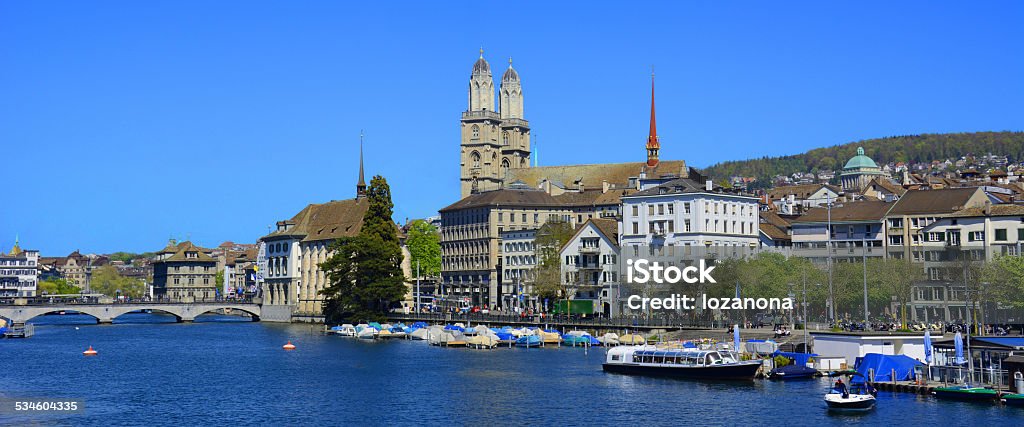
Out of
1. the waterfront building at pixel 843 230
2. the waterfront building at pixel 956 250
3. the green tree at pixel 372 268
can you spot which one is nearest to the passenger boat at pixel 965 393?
the waterfront building at pixel 956 250

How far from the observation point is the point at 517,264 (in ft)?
534

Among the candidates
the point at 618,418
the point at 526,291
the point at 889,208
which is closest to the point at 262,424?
the point at 618,418

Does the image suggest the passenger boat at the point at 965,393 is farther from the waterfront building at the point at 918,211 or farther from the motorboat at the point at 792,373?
the waterfront building at the point at 918,211

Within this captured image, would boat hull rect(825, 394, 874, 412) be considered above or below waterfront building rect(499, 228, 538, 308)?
below

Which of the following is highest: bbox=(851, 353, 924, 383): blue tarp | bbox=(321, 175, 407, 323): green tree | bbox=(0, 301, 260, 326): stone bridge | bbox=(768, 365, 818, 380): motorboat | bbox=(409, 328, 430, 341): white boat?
bbox=(321, 175, 407, 323): green tree

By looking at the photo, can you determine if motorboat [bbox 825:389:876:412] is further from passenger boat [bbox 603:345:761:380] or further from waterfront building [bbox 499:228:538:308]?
waterfront building [bbox 499:228:538:308]

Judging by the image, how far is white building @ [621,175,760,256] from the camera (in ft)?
425

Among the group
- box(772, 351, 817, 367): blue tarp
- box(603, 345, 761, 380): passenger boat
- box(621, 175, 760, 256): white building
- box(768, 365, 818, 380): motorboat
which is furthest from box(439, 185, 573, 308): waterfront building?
box(768, 365, 818, 380): motorboat

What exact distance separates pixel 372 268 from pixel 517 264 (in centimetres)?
3223

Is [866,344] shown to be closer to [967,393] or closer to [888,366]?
[888,366]

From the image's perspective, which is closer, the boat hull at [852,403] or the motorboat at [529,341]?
the boat hull at [852,403]

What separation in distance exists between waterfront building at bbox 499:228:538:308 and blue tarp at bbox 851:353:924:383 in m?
87.8

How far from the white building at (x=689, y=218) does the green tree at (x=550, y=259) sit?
25.9 feet

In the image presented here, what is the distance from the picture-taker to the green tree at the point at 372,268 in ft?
438
